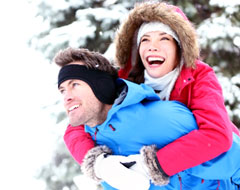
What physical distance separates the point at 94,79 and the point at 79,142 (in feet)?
1.75

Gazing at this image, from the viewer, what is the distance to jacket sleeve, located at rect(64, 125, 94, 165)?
188 cm

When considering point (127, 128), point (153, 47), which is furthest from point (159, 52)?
point (127, 128)

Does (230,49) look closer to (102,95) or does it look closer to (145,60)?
(145,60)

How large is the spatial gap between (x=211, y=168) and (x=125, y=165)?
512 mm

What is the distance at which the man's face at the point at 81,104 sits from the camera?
165 centimetres

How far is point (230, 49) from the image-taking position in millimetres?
3117

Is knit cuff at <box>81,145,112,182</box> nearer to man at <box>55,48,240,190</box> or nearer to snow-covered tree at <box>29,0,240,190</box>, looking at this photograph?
man at <box>55,48,240,190</box>

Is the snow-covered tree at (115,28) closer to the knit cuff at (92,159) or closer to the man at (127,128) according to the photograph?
the man at (127,128)

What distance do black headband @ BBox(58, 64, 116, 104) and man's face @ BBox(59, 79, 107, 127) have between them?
0.09ft

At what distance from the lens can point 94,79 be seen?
67.9 inches

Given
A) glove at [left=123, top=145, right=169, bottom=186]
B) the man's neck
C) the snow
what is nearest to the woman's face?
the man's neck

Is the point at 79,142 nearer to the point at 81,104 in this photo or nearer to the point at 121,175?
the point at 81,104

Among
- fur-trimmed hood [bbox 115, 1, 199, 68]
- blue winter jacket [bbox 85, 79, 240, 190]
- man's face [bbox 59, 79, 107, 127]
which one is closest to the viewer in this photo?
blue winter jacket [bbox 85, 79, 240, 190]

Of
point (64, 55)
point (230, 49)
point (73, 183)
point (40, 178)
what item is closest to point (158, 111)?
point (64, 55)
